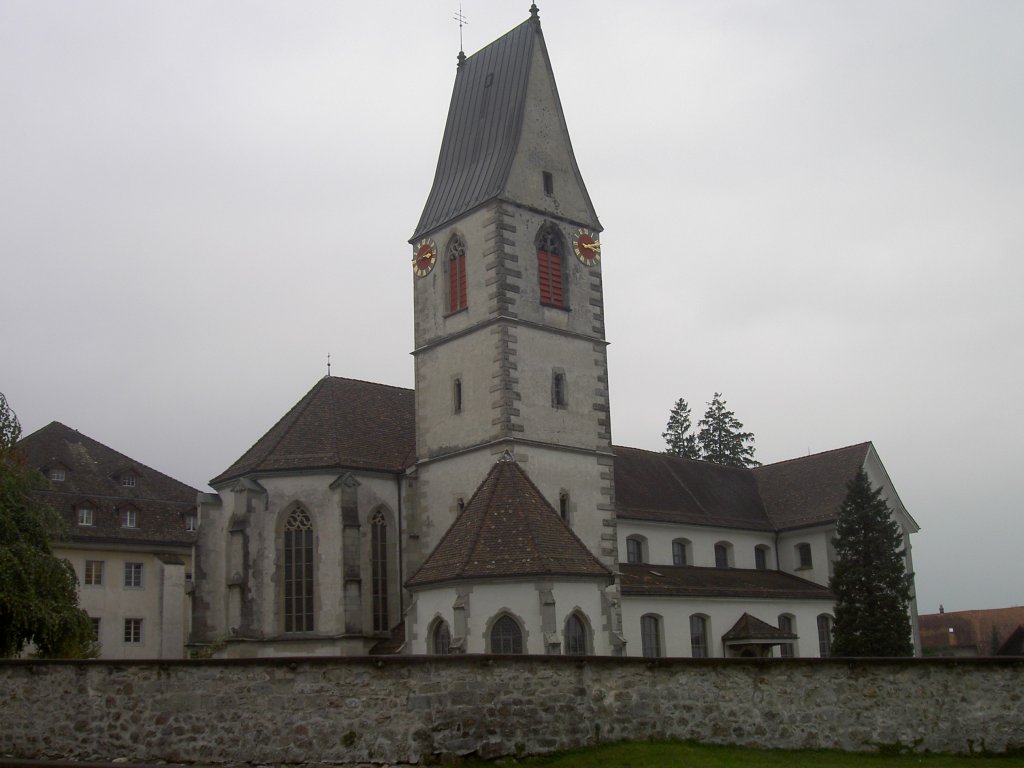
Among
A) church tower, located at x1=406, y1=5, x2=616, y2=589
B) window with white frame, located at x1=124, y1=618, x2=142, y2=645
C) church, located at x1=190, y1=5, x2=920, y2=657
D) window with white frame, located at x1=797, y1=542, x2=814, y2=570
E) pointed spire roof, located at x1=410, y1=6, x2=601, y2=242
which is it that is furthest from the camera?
window with white frame, located at x1=124, y1=618, x2=142, y2=645

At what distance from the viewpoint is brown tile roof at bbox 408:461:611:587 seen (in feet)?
104

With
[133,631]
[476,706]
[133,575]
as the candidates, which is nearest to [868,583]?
[476,706]

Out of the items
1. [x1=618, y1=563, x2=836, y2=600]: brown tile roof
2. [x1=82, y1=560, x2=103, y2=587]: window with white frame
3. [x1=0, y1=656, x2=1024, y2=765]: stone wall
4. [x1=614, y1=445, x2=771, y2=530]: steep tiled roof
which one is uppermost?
[x1=614, y1=445, x2=771, y2=530]: steep tiled roof

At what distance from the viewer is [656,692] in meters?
21.2

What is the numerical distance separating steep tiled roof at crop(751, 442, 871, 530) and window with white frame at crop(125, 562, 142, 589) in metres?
29.3

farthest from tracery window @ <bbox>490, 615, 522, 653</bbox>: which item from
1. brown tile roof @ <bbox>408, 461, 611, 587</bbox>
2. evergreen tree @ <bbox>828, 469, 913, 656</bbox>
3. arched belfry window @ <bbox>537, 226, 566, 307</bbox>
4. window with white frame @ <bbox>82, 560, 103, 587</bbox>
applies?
window with white frame @ <bbox>82, 560, 103, 587</bbox>

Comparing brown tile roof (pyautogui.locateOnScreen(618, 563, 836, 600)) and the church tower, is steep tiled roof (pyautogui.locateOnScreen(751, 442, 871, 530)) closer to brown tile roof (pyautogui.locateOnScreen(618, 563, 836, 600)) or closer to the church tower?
brown tile roof (pyautogui.locateOnScreen(618, 563, 836, 600))

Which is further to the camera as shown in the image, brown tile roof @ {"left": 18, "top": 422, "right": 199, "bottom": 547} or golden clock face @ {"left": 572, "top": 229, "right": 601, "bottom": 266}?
brown tile roof @ {"left": 18, "top": 422, "right": 199, "bottom": 547}

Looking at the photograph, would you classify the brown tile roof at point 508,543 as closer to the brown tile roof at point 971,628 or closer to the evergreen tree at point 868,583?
the evergreen tree at point 868,583

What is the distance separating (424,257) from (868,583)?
20417mm

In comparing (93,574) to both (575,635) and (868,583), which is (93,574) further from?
(868,583)

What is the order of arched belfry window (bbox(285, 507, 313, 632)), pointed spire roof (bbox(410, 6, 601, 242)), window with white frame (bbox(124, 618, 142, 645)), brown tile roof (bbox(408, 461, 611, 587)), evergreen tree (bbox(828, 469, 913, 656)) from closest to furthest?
brown tile roof (bbox(408, 461, 611, 587)) → arched belfry window (bbox(285, 507, 313, 632)) → pointed spire roof (bbox(410, 6, 601, 242)) → evergreen tree (bbox(828, 469, 913, 656)) → window with white frame (bbox(124, 618, 142, 645))

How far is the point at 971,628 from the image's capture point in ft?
260

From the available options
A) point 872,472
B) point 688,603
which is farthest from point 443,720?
point 872,472
